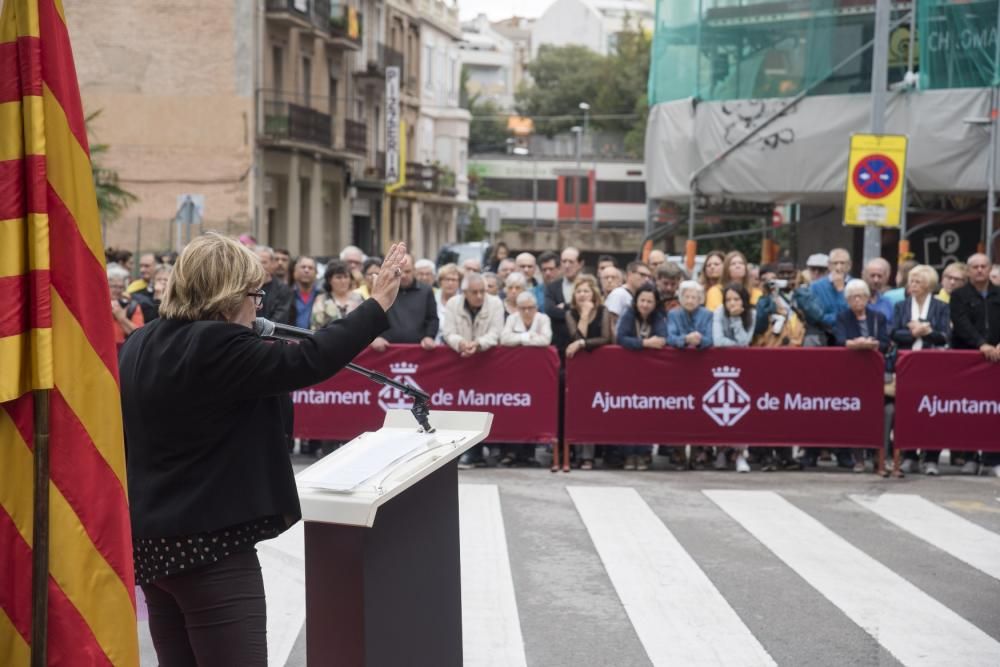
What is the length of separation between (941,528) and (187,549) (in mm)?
7395

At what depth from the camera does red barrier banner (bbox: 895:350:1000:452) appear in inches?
497

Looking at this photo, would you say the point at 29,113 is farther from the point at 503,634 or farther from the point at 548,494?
the point at 548,494

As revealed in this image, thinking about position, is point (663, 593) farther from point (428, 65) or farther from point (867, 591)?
point (428, 65)

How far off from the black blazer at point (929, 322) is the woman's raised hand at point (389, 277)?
9.79m

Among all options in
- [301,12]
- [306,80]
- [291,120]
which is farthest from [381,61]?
[291,120]

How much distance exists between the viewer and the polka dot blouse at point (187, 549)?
4027mm

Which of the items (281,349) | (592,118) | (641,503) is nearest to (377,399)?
(641,503)

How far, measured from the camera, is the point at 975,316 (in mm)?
12891

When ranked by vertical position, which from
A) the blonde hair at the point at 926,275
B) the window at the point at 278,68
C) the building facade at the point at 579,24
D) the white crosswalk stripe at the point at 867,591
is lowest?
the white crosswalk stripe at the point at 867,591

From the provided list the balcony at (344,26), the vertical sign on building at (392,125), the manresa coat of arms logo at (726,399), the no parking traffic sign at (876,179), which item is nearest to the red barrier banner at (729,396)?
the manresa coat of arms logo at (726,399)

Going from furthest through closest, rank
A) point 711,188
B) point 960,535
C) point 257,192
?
point 257,192
point 711,188
point 960,535

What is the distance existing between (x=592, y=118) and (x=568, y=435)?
8435 cm

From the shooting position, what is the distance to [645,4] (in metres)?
138

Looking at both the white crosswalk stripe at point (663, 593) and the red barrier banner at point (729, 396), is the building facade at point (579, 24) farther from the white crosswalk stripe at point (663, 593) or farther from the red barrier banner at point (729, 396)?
the white crosswalk stripe at point (663, 593)
